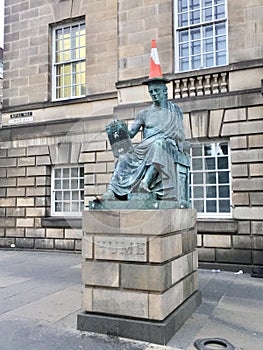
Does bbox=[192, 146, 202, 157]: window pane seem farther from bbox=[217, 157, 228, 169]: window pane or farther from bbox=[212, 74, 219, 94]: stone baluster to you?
bbox=[212, 74, 219, 94]: stone baluster

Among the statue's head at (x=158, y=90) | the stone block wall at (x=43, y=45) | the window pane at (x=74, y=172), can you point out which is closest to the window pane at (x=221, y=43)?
the stone block wall at (x=43, y=45)

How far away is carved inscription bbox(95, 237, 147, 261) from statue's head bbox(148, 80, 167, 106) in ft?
7.22

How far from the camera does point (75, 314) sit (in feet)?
16.7

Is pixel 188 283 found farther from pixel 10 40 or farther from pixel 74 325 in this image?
pixel 10 40

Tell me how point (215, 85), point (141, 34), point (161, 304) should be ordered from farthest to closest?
point (141, 34) < point (215, 85) < point (161, 304)

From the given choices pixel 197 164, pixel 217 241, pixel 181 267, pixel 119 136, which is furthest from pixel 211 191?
pixel 119 136

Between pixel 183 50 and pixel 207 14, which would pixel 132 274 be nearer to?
pixel 183 50

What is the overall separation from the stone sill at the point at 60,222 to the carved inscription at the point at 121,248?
6883 millimetres

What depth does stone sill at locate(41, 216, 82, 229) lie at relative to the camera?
37.3 feet

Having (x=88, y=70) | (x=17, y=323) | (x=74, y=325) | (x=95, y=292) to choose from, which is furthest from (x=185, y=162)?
(x=88, y=70)

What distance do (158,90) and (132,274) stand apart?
275 cm

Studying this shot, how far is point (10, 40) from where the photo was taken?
1347 centimetres

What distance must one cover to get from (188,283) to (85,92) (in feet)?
29.3

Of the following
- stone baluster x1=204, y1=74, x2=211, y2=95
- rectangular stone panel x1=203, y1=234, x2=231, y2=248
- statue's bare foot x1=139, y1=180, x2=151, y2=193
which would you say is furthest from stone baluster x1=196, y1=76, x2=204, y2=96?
statue's bare foot x1=139, y1=180, x2=151, y2=193
